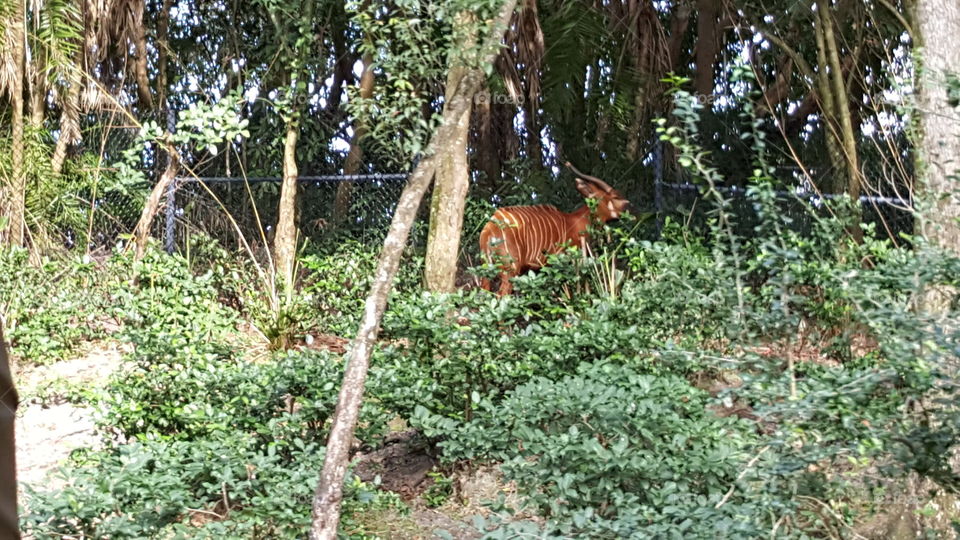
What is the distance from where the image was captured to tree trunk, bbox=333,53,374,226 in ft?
36.0

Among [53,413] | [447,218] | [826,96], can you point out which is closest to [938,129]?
[447,218]

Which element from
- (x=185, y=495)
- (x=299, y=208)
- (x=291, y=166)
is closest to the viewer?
(x=185, y=495)

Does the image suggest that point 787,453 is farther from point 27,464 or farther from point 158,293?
point 27,464

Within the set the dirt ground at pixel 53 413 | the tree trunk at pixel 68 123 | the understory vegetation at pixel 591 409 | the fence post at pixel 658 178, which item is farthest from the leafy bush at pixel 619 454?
the tree trunk at pixel 68 123

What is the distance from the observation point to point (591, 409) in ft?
A: 16.3

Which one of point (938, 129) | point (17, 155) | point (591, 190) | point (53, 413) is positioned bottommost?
point (53, 413)

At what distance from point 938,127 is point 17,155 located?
8004mm

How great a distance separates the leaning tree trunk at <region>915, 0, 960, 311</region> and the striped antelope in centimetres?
420

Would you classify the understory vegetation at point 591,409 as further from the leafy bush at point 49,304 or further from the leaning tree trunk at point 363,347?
the leafy bush at point 49,304

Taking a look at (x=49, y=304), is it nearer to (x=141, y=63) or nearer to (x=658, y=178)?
(x=141, y=63)

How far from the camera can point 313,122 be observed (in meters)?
11.9

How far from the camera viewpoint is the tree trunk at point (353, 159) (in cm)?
1098

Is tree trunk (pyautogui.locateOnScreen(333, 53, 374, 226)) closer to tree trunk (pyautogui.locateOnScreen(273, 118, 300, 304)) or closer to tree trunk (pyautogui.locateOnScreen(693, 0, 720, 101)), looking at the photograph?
tree trunk (pyautogui.locateOnScreen(273, 118, 300, 304))

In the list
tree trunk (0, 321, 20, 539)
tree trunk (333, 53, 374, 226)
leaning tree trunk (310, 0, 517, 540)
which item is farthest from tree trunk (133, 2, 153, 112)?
tree trunk (0, 321, 20, 539)
